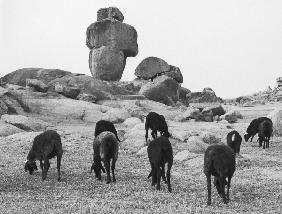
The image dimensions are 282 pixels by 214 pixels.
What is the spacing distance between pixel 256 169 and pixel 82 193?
8606 mm

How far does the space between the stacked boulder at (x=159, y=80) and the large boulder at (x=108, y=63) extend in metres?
4.39

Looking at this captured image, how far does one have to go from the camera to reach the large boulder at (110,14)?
238ft

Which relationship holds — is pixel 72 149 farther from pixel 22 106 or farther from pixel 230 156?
pixel 22 106

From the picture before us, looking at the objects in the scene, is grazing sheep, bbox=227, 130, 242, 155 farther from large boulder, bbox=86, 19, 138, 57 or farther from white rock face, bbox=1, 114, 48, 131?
large boulder, bbox=86, 19, 138, 57

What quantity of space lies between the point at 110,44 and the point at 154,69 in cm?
847

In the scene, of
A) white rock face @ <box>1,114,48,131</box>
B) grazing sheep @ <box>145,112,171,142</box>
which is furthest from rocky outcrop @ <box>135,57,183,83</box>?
grazing sheep @ <box>145,112,171,142</box>

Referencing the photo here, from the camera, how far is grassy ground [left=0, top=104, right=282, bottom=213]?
1260cm

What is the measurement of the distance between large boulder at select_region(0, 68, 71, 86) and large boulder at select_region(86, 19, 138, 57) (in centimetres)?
1021

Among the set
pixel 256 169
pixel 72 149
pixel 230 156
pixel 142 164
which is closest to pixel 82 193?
pixel 230 156

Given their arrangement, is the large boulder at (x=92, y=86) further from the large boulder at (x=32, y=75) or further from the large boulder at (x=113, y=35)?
the large boulder at (x=113, y=35)

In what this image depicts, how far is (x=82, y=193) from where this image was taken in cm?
1460

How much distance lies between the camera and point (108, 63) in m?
70.1

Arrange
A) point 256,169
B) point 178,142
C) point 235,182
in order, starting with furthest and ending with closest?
point 178,142 → point 256,169 → point 235,182

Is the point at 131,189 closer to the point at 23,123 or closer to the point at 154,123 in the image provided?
the point at 154,123
